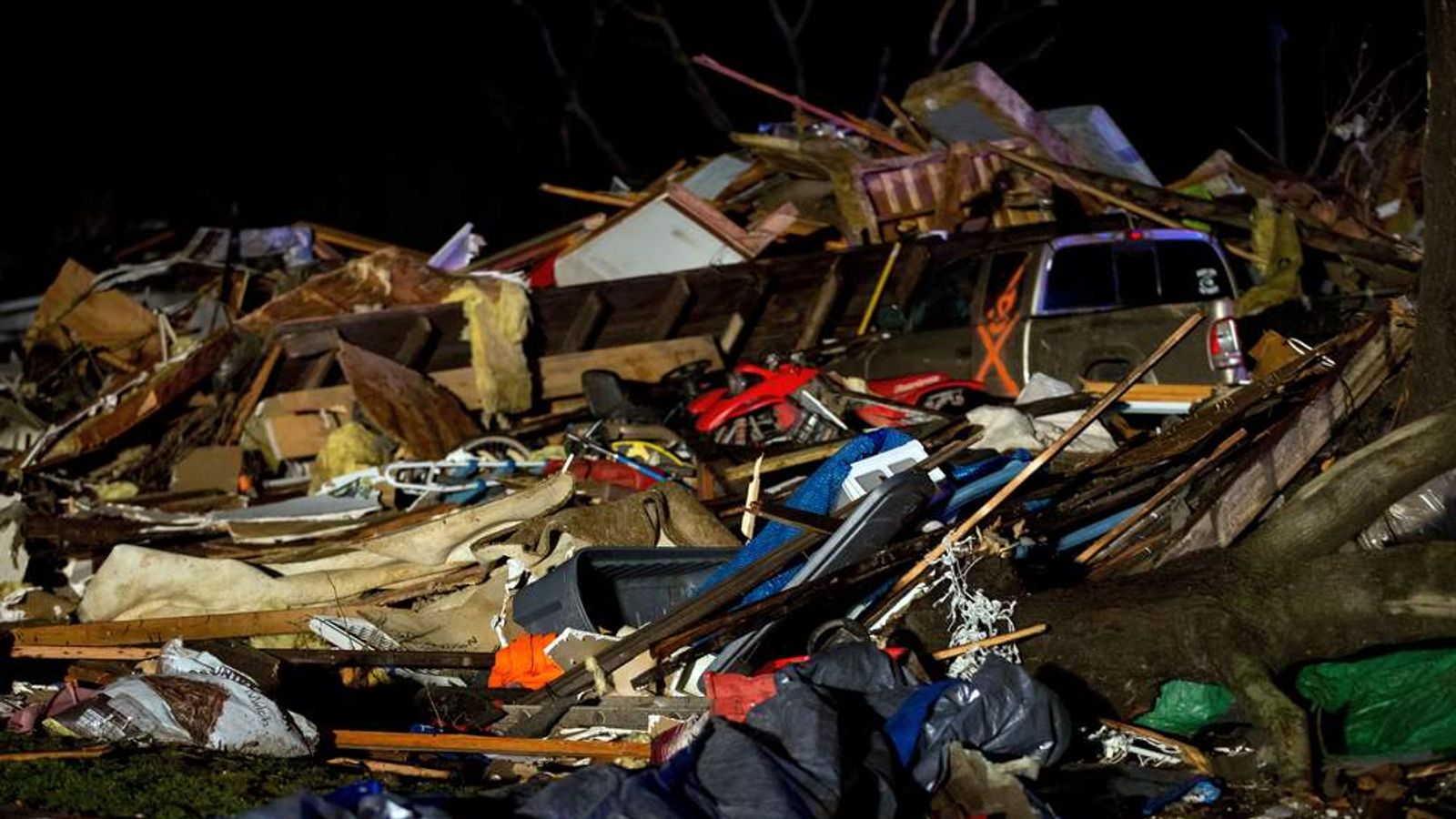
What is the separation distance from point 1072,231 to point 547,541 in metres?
6.58

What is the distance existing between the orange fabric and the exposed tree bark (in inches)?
147

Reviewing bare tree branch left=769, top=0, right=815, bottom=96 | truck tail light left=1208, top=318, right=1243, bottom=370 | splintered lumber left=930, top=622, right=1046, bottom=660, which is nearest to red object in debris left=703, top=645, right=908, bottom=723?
splintered lumber left=930, top=622, right=1046, bottom=660

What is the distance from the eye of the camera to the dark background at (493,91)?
63.9 feet

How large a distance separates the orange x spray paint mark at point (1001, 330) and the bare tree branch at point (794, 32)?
511 inches

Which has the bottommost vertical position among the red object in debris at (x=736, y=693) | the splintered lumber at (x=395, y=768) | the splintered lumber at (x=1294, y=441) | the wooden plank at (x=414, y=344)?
the wooden plank at (x=414, y=344)

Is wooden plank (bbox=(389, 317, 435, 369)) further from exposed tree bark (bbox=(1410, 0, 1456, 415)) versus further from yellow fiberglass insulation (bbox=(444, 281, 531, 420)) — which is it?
exposed tree bark (bbox=(1410, 0, 1456, 415))

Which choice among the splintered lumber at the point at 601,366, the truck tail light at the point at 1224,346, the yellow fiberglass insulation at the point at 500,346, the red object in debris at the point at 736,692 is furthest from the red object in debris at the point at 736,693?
the splintered lumber at the point at 601,366

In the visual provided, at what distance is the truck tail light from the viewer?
9.24m

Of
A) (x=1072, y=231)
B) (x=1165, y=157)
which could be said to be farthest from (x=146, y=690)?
(x=1165, y=157)

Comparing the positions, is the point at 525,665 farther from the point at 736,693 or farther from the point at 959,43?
the point at 959,43

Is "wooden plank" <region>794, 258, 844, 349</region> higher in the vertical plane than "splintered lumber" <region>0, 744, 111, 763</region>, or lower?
lower

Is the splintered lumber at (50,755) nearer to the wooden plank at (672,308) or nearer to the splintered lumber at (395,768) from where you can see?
the splintered lumber at (395,768)

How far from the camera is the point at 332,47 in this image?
2175 cm

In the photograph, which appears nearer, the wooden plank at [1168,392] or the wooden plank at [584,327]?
the wooden plank at [1168,392]
